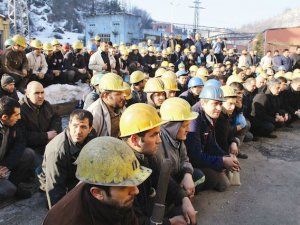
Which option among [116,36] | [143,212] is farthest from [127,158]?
[116,36]

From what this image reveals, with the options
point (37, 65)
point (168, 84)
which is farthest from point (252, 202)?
point (37, 65)

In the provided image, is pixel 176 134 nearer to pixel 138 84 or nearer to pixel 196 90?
pixel 196 90

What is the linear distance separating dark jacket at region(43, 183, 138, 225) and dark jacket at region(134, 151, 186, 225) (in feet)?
1.82

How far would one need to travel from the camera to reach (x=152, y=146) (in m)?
2.58

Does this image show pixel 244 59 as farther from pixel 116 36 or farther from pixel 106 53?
pixel 116 36

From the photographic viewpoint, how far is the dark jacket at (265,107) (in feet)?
22.6

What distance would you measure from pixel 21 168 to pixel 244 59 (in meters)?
12.0

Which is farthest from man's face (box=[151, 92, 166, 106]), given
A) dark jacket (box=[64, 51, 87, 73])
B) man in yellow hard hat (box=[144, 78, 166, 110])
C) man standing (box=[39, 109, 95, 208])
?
dark jacket (box=[64, 51, 87, 73])

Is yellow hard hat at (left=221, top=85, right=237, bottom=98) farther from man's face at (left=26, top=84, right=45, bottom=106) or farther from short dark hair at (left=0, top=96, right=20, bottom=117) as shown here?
short dark hair at (left=0, top=96, right=20, bottom=117)

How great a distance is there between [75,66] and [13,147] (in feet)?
22.0

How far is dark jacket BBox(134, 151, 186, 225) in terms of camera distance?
2.33 metres

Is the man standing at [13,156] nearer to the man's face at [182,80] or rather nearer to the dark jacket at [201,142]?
the dark jacket at [201,142]

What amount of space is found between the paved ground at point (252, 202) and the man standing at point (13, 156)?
18cm

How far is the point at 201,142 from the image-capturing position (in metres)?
4.09
